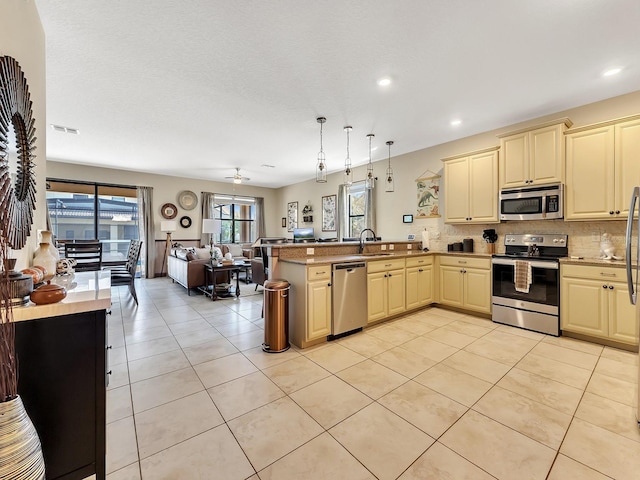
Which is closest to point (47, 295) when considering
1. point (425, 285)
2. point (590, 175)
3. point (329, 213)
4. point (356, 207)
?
point (425, 285)

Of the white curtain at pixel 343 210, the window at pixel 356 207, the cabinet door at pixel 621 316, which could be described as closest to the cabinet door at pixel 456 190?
the cabinet door at pixel 621 316

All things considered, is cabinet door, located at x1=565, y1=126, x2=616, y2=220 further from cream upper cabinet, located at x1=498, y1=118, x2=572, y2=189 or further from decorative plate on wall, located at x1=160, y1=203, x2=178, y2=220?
decorative plate on wall, located at x1=160, y1=203, x2=178, y2=220

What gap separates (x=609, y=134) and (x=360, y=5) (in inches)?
127

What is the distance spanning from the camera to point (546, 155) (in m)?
3.46

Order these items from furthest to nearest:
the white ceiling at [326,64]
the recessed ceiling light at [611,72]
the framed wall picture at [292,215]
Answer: the framed wall picture at [292,215] → the recessed ceiling light at [611,72] → the white ceiling at [326,64]

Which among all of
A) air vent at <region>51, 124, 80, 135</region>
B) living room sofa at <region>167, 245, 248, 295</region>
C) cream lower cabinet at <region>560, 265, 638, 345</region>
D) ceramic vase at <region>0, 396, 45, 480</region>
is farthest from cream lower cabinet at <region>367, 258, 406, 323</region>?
air vent at <region>51, 124, 80, 135</region>

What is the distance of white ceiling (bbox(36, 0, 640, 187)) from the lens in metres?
2.05

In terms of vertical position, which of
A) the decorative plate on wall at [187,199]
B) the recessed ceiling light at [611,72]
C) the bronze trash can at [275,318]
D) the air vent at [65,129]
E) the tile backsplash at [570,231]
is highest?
the air vent at [65,129]

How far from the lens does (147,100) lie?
3.42m

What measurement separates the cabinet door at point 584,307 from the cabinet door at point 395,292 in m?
1.81

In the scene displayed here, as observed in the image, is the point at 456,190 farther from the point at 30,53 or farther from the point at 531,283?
the point at 30,53

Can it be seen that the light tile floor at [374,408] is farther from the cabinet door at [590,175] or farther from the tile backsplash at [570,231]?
the cabinet door at [590,175]

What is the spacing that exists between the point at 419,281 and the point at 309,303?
2079 mm

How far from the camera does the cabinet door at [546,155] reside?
337 centimetres
